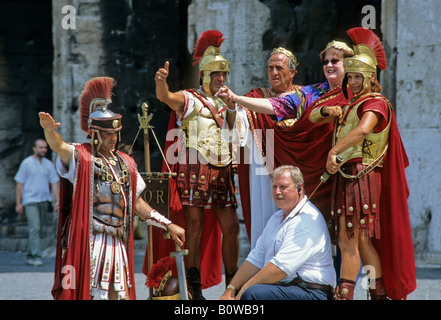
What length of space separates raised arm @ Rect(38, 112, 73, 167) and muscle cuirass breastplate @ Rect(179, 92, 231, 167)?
110 cm

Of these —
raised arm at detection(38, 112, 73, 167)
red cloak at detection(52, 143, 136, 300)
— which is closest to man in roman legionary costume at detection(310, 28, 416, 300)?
red cloak at detection(52, 143, 136, 300)

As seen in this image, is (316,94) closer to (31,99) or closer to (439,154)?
(439,154)

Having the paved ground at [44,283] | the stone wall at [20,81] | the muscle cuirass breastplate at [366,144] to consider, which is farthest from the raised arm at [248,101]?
the stone wall at [20,81]

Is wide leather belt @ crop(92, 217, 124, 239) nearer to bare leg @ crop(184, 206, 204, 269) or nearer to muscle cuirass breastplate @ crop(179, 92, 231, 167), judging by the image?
bare leg @ crop(184, 206, 204, 269)

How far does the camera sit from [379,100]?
14.8ft

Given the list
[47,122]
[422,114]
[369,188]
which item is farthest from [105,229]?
[422,114]

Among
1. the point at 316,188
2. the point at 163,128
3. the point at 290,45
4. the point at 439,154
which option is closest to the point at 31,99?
the point at 163,128

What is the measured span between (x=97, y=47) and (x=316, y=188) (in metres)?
4.48

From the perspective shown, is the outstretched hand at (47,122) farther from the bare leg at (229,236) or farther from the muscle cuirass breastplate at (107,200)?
the bare leg at (229,236)

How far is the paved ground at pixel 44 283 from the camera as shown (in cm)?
587

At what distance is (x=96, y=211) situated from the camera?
14.1ft

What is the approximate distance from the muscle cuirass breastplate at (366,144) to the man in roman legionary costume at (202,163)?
1.00 m

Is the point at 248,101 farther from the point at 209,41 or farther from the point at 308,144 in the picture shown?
the point at 209,41
